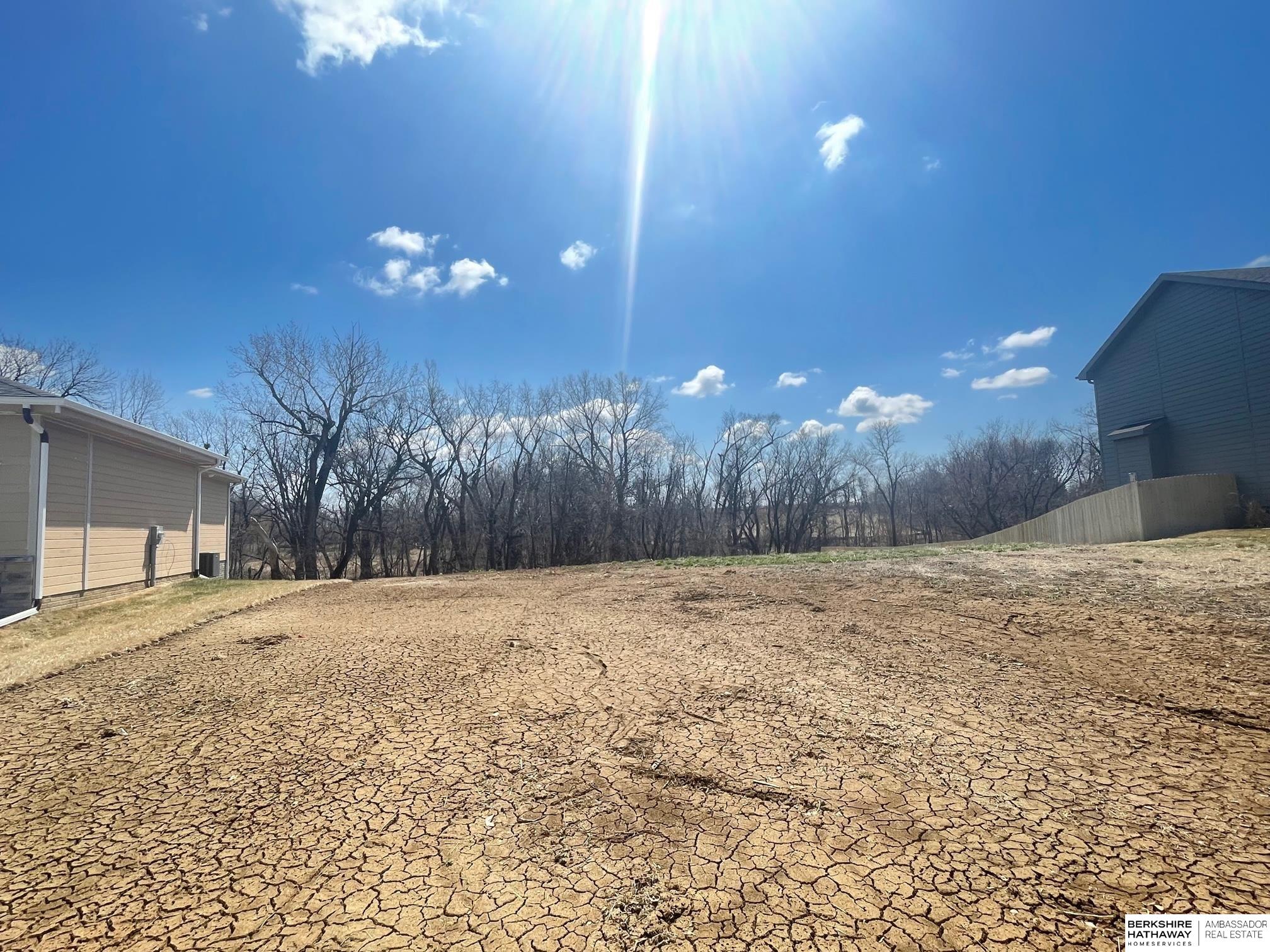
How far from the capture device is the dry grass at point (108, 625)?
15.7ft

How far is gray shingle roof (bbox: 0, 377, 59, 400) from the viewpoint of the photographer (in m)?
7.07

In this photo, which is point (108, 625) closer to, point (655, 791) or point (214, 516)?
point (655, 791)

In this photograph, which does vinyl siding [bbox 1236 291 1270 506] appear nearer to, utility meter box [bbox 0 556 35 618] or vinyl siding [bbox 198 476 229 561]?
utility meter box [bbox 0 556 35 618]

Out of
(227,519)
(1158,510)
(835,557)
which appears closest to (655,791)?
(835,557)

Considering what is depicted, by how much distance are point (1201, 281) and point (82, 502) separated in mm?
25209

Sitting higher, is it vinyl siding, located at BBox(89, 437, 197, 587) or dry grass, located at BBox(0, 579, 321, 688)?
vinyl siding, located at BBox(89, 437, 197, 587)

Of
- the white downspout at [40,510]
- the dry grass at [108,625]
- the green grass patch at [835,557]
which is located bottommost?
the dry grass at [108,625]

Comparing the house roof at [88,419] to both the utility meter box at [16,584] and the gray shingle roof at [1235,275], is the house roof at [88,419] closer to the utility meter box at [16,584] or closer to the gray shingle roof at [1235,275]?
the utility meter box at [16,584]

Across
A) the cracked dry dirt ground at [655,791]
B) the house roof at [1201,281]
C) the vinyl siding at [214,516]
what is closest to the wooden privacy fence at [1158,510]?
the house roof at [1201,281]

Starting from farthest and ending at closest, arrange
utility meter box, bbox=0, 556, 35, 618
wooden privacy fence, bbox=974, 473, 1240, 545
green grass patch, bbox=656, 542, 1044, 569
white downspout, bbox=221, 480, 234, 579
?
white downspout, bbox=221, 480, 234, 579 → wooden privacy fence, bbox=974, 473, 1240, 545 → green grass patch, bbox=656, 542, 1044, 569 → utility meter box, bbox=0, 556, 35, 618

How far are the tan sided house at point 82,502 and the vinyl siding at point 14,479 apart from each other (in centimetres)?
1

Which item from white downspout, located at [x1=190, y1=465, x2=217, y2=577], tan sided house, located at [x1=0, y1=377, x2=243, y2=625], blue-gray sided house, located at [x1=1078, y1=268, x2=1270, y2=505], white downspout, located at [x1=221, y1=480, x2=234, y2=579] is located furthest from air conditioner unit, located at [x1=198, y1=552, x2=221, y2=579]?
blue-gray sided house, located at [x1=1078, y1=268, x2=1270, y2=505]

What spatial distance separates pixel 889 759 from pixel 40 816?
3998 millimetres

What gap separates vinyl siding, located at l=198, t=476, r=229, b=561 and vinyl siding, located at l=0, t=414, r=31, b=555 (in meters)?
4.80
